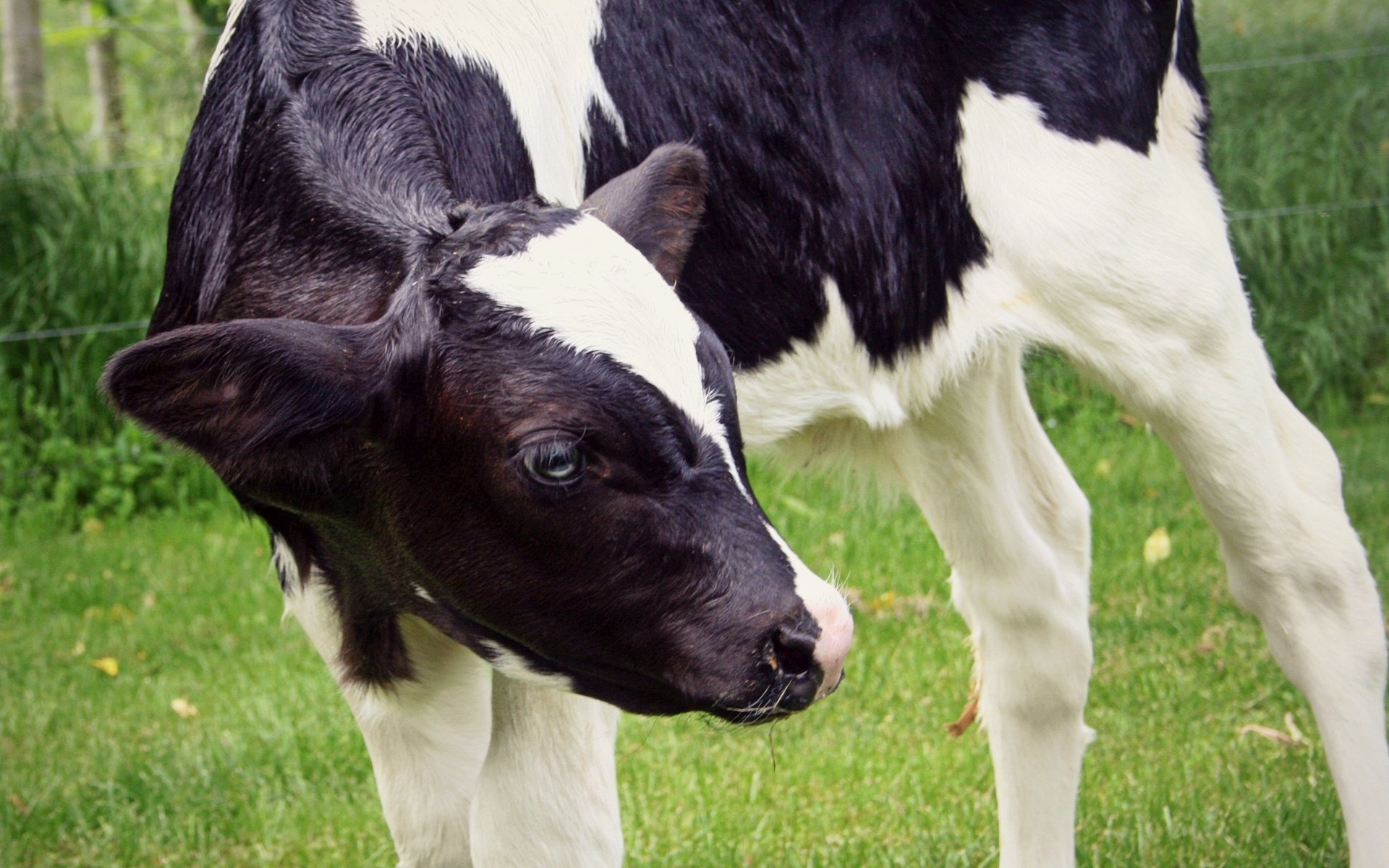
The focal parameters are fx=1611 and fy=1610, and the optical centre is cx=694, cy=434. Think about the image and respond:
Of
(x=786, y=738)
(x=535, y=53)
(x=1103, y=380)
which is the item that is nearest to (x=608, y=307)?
(x=535, y=53)

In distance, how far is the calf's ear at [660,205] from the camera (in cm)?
221

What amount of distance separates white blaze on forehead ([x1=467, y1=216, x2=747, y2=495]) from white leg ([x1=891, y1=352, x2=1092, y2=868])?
140cm

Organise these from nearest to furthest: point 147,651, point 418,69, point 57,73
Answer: point 418,69 < point 147,651 < point 57,73

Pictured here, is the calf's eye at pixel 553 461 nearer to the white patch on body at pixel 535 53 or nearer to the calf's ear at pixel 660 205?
the calf's ear at pixel 660 205

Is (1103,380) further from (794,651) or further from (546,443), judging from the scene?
(546,443)

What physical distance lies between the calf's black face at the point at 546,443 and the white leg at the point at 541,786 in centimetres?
47

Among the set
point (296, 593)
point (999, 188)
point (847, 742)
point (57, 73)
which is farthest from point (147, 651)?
point (57, 73)

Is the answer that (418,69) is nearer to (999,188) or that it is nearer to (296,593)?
(296,593)

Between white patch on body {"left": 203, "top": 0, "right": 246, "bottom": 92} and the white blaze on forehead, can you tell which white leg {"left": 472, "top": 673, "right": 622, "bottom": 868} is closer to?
the white blaze on forehead

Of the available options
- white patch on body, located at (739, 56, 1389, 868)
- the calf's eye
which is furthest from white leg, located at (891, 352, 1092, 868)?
the calf's eye

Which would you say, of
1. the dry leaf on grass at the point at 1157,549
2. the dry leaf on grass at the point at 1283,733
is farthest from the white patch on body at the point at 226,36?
the dry leaf on grass at the point at 1157,549

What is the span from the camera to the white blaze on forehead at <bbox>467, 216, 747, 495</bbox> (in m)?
1.91

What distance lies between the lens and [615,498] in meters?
1.93

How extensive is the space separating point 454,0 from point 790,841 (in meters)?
2.12
